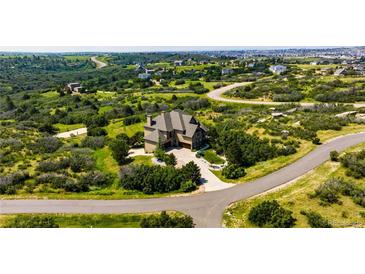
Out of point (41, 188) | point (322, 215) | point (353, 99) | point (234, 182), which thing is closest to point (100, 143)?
point (41, 188)

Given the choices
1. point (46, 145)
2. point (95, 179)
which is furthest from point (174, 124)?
point (46, 145)

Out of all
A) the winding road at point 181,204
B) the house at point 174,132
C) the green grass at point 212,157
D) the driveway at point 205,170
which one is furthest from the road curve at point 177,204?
the house at point 174,132

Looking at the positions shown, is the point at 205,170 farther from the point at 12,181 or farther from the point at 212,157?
the point at 12,181

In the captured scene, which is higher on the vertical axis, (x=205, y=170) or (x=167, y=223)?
(x=167, y=223)

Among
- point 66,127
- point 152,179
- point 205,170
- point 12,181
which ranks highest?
point 152,179

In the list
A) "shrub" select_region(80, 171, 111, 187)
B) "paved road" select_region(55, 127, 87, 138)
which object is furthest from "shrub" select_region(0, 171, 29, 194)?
"paved road" select_region(55, 127, 87, 138)

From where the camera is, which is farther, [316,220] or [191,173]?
[191,173]

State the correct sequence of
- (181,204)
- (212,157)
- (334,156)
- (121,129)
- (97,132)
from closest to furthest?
1. (181,204)
2. (334,156)
3. (212,157)
4. (97,132)
5. (121,129)
